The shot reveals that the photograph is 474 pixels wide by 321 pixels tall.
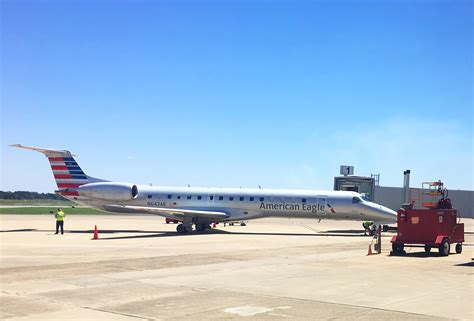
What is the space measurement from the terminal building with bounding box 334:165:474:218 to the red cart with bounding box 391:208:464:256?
27604 mm

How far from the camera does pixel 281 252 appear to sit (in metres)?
21.0

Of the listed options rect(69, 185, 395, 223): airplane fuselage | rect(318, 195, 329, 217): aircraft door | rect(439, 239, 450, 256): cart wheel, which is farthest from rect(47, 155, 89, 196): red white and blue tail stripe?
rect(439, 239, 450, 256): cart wheel

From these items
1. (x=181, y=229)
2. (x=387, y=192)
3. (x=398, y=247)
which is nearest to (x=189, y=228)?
(x=181, y=229)

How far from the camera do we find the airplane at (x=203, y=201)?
3344cm

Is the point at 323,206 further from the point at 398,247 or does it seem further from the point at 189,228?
the point at 398,247

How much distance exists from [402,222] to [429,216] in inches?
42.7

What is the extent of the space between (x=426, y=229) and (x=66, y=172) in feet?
80.8

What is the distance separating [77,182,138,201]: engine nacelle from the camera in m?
34.9

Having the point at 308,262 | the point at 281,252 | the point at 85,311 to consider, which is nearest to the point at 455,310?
the point at 85,311

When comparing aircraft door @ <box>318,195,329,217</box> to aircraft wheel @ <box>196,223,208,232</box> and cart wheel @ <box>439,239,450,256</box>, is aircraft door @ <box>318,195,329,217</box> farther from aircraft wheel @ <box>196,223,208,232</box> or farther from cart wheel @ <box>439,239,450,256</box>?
cart wheel @ <box>439,239,450,256</box>

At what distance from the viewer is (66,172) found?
36.2m

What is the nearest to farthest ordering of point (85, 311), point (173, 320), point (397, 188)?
point (173, 320)
point (85, 311)
point (397, 188)

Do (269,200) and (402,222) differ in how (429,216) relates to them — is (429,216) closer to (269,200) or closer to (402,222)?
(402,222)

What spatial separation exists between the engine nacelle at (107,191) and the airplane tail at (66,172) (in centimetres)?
93
